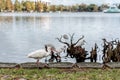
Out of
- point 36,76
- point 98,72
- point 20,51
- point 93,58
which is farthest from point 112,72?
point 20,51

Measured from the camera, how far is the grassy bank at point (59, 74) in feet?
21.0

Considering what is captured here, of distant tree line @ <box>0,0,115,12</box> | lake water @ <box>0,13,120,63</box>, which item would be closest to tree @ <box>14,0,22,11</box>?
distant tree line @ <box>0,0,115,12</box>

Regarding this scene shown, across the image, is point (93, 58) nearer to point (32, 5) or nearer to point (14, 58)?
point (14, 58)

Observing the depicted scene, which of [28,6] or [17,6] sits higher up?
[17,6]

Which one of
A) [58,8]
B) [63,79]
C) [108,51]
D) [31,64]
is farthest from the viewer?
[58,8]

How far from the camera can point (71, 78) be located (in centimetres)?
636

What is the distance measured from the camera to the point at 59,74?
671cm

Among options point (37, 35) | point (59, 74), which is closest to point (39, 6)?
point (37, 35)

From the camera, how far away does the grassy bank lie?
6.41 metres

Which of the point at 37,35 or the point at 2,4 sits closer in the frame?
the point at 37,35

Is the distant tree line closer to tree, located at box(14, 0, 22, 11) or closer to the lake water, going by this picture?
tree, located at box(14, 0, 22, 11)

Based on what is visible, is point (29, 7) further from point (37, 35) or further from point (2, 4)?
point (37, 35)

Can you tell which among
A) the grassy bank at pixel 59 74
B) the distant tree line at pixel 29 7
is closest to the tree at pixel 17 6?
the distant tree line at pixel 29 7

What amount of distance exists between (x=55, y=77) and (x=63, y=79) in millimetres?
215
